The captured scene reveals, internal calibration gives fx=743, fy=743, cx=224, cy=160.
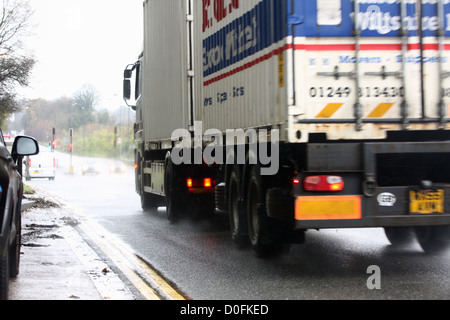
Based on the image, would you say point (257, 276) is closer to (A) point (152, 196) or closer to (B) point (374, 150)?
(B) point (374, 150)

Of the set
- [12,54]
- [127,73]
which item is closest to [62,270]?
[127,73]

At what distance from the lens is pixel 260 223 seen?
9.02 metres

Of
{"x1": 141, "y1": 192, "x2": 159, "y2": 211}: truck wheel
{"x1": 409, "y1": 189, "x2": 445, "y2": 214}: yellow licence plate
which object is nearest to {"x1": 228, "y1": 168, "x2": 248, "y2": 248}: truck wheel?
{"x1": 409, "y1": 189, "x2": 445, "y2": 214}: yellow licence plate

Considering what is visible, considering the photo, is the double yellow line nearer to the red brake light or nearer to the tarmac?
the tarmac

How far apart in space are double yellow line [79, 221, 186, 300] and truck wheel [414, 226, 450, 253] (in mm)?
3597

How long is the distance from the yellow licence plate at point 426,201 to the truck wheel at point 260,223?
6.22 feet

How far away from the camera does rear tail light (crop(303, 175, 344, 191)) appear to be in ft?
25.0

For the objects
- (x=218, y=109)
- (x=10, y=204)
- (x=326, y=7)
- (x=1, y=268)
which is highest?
(x=326, y=7)

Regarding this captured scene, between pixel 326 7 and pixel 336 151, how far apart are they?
155 cm

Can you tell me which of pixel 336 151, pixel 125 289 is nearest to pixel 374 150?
pixel 336 151

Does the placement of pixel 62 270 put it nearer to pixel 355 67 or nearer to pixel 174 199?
pixel 355 67

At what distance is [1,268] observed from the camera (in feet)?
19.3

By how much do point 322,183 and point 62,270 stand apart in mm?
3173

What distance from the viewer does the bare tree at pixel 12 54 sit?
1107 inches
